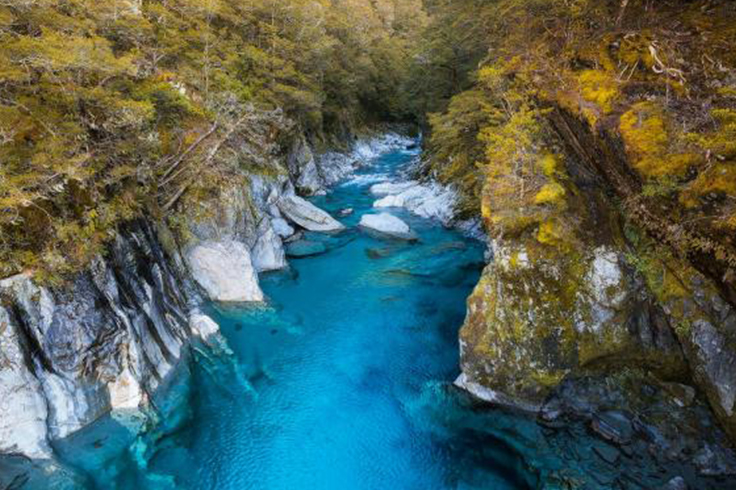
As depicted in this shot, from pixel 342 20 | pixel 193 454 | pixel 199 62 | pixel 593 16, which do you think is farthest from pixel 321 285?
pixel 342 20

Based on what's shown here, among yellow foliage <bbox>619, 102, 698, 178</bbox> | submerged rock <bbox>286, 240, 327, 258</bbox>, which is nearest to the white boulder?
submerged rock <bbox>286, 240, 327, 258</bbox>

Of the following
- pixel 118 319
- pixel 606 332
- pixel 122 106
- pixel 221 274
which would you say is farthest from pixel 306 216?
pixel 606 332

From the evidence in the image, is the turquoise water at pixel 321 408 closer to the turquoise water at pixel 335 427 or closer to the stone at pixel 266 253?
the turquoise water at pixel 335 427

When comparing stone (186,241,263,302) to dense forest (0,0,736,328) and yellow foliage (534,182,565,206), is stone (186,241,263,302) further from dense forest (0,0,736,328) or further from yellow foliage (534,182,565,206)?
yellow foliage (534,182,565,206)

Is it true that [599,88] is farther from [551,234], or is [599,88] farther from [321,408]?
[321,408]

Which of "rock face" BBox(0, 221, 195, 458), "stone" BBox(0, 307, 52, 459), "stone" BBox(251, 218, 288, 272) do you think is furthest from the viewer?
"stone" BBox(251, 218, 288, 272)

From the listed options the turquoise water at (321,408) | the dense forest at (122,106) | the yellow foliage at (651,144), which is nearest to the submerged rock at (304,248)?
the turquoise water at (321,408)

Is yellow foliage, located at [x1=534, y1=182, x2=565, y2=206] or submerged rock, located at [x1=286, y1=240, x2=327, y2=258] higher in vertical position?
yellow foliage, located at [x1=534, y1=182, x2=565, y2=206]
